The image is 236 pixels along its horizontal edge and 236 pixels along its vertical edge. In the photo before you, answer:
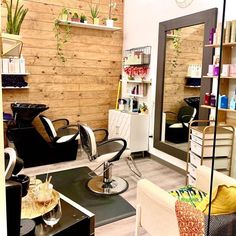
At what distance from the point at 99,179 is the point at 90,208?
69 cm

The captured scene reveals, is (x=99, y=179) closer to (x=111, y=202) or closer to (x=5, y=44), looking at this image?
(x=111, y=202)

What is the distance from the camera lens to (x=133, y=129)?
434 cm

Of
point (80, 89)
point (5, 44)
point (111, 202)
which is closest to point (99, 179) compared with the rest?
point (111, 202)

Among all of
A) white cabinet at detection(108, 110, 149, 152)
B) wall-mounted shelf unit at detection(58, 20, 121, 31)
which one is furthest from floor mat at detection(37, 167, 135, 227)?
wall-mounted shelf unit at detection(58, 20, 121, 31)

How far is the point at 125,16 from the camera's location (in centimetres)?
500

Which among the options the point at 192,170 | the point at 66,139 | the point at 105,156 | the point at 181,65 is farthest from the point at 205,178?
the point at 66,139

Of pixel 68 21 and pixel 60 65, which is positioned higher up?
pixel 68 21

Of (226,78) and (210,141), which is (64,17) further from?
(210,141)

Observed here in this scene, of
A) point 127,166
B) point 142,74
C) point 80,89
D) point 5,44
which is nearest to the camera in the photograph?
point 5,44

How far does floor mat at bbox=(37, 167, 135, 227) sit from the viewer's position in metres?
2.66

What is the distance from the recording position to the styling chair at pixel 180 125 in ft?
12.3

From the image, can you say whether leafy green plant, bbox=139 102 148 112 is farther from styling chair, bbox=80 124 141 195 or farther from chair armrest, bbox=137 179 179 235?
chair armrest, bbox=137 179 179 235

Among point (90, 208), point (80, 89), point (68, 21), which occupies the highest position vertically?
point (68, 21)

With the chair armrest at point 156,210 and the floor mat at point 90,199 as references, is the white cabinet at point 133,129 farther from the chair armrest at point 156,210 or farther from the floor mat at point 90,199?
the chair armrest at point 156,210
